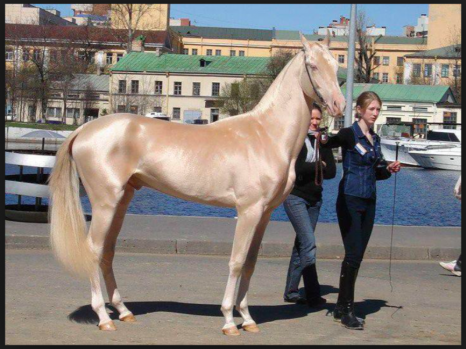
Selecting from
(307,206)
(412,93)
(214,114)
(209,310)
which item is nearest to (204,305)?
(209,310)

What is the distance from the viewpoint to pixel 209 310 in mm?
8945

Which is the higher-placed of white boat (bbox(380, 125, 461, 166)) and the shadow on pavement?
the shadow on pavement

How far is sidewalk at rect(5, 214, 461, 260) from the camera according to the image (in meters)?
13.6

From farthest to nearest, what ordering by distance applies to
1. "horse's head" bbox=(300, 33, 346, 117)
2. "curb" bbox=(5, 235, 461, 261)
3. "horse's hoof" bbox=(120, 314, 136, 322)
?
"curb" bbox=(5, 235, 461, 261), "horse's hoof" bbox=(120, 314, 136, 322), "horse's head" bbox=(300, 33, 346, 117)

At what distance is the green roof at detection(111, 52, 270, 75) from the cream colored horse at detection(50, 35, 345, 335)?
103 metres

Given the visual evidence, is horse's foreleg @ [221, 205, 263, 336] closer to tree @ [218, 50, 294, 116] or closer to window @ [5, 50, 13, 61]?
tree @ [218, 50, 294, 116]

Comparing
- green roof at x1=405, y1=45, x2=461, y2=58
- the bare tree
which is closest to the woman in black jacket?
the bare tree

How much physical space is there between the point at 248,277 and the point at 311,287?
1.48 metres

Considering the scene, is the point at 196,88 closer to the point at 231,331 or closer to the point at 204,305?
the point at 204,305

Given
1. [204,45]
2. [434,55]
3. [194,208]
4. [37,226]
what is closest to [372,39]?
[434,55]

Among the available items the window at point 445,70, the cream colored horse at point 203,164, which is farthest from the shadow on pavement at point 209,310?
the window at point 445,70

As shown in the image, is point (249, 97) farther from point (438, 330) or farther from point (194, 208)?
point (438, 330)

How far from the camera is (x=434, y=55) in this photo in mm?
125938

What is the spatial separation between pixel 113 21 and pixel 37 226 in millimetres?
118228
